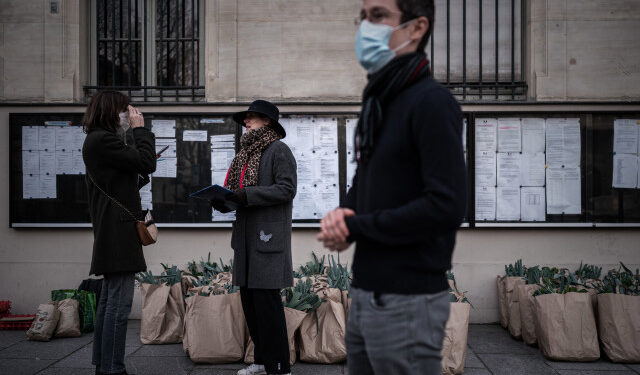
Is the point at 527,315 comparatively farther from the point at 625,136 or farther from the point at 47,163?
the point at 47,163

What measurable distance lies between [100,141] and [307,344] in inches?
91.1

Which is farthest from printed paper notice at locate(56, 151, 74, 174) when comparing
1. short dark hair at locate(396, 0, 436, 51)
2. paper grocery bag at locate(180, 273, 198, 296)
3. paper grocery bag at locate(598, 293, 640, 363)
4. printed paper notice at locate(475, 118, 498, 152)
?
paper grocery bag at locate(598, 293, 640, 363)

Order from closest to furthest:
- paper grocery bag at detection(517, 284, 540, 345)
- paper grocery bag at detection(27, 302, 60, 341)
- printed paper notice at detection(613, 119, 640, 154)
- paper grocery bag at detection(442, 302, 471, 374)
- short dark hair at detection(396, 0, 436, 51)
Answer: short dark hair at detection(396, 0, 436, 51)
paper grocery bag at detection(442, 302, 471, 374)
paper grocery bag at detection(517, 284, 540, 345)
paper grocery bag at detection(27, 302, 60, 341)
printed paper notice at detection(613, 119, 640, 154)

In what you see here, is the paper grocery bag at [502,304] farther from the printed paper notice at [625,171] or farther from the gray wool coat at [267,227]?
the gray wool coat at [267,227]

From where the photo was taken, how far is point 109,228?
3.86 m

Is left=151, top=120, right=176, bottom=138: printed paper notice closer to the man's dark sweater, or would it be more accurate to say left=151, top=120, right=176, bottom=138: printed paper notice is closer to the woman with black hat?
the woman with black hat

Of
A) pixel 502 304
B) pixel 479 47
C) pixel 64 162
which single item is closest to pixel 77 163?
pixel 64 162

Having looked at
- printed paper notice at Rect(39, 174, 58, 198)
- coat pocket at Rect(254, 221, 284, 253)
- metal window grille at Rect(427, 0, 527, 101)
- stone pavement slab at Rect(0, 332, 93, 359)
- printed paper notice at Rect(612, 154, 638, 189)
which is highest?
metal window grille at Rect(427, 0, 527, 101)

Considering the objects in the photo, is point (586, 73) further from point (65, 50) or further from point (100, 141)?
point (65, 50)

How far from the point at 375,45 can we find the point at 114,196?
2644 mm

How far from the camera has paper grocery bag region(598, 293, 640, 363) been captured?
15.0ft

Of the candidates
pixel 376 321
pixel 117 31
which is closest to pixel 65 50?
pixel 117 31

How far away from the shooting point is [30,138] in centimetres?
609

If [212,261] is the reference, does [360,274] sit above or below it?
above
